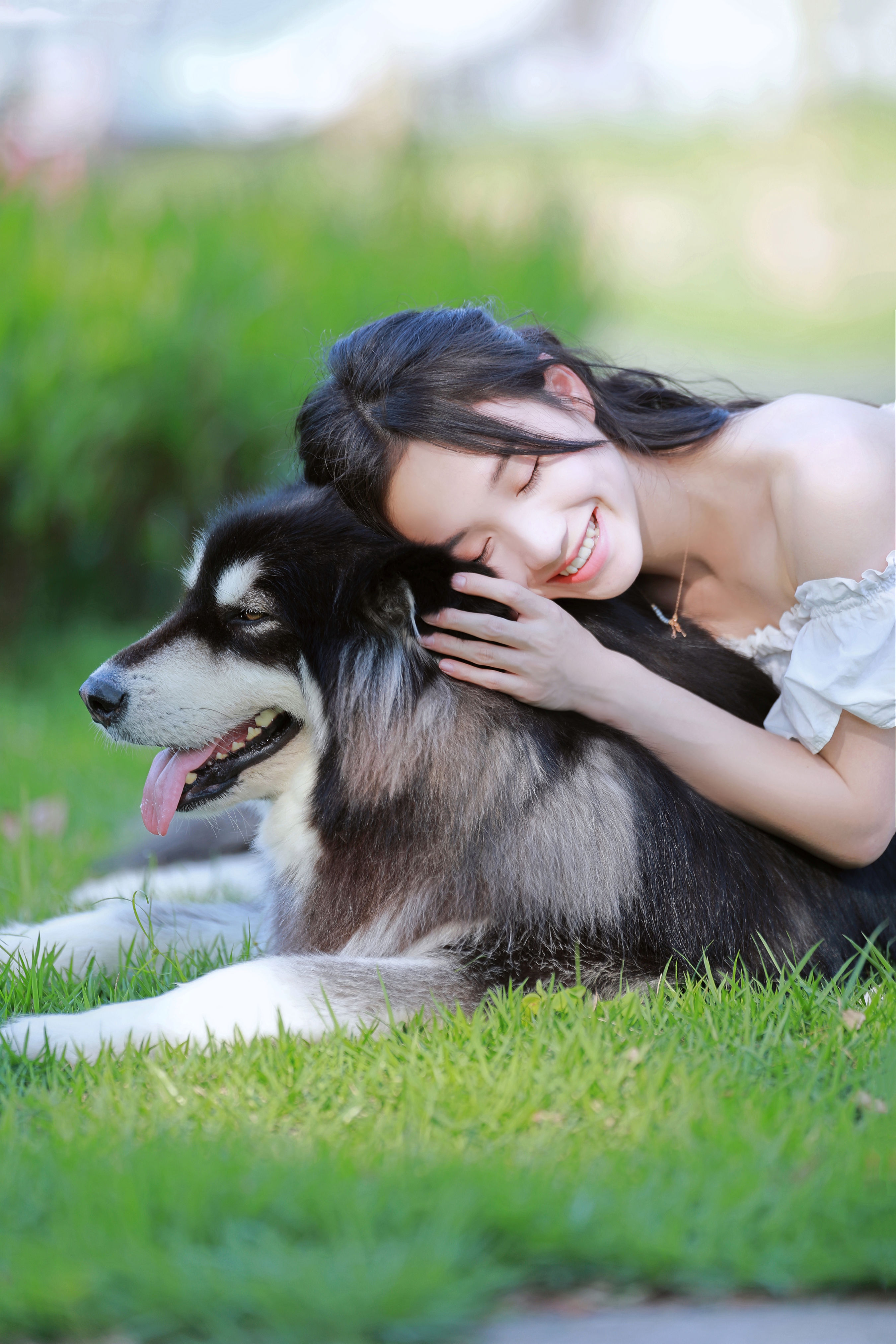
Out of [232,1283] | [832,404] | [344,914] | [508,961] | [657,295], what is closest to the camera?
[232,1283]

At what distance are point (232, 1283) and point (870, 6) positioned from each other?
2073cm

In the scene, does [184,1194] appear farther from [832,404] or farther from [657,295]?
[657,295]

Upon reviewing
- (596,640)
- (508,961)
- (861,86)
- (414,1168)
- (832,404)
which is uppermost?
(861,86)

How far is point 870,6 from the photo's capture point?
1812cm

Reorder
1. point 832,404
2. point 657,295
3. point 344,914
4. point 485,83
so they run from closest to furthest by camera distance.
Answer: point 344,914 → point 832,404 → point 657,295 → point 485,83

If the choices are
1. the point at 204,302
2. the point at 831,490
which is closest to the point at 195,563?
the point at 831,490

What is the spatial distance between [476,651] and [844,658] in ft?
2.37

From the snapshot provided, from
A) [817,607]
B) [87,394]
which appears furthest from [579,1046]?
[87,394]

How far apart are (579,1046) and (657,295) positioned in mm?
16018

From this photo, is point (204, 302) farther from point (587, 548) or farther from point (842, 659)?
point (842, 659)

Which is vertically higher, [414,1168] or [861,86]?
[861,86]

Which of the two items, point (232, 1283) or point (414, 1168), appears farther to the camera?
point (414, 1168)

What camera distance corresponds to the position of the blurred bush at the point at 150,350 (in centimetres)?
568

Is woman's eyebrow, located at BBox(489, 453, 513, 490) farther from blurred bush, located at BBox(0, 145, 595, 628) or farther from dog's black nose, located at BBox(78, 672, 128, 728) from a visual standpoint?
blurred bush, located at BBox(0, 145, 595, 628)
